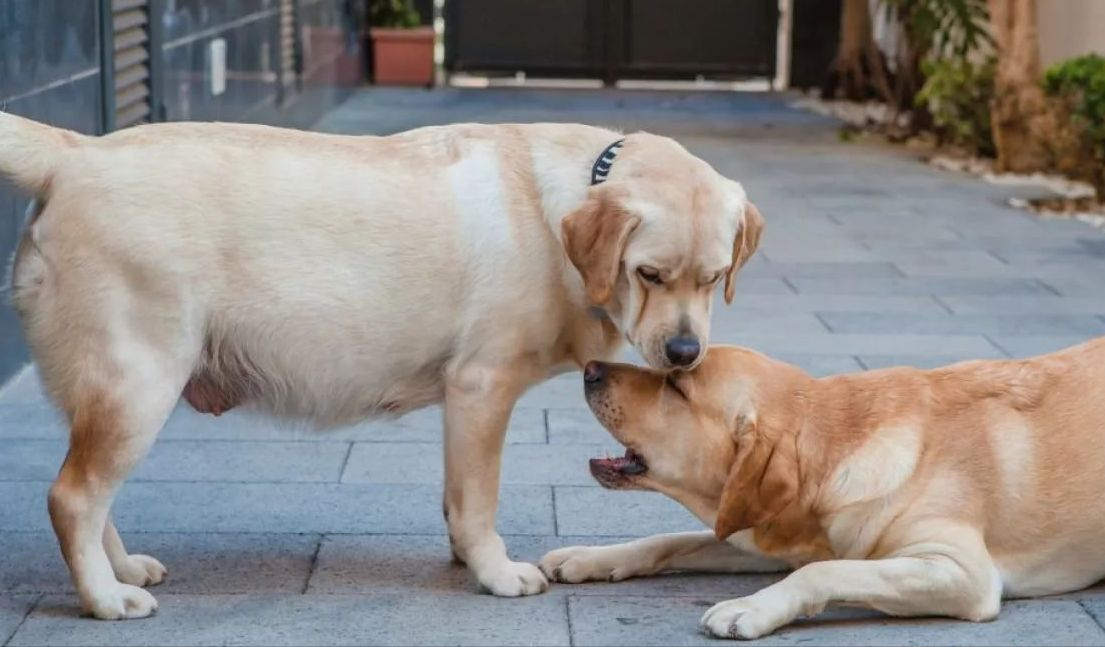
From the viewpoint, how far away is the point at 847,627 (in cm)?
413

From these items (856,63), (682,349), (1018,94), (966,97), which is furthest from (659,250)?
(856,63)

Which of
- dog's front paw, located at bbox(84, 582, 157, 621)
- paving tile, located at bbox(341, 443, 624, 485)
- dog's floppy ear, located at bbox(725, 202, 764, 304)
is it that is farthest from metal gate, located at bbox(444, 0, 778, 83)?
dog's front paw, located at bbox(84, 582, 157, 621)

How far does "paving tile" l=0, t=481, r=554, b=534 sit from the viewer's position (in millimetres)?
4898

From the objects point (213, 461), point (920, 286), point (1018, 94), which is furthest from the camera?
point (1018, 94)

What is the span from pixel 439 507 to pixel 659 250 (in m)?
1.34

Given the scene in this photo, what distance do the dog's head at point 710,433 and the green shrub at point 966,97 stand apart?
9.37 metres

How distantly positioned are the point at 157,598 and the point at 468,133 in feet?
4.43

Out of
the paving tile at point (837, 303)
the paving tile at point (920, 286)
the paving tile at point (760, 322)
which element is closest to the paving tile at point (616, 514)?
the paving tile at point (760, 322)

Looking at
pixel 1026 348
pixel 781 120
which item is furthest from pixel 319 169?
pixel 781 120

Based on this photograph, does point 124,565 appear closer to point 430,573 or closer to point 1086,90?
point 430,573

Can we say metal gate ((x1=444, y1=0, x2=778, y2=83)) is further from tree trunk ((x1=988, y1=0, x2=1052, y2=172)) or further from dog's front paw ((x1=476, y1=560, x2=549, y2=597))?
dog's front paw ((x1=476, y1=560, x2=549, y2=597))

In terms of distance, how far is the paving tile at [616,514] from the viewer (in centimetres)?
492

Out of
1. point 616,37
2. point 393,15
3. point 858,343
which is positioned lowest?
point 858,343

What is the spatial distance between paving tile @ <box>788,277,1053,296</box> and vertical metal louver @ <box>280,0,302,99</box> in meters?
5.74
